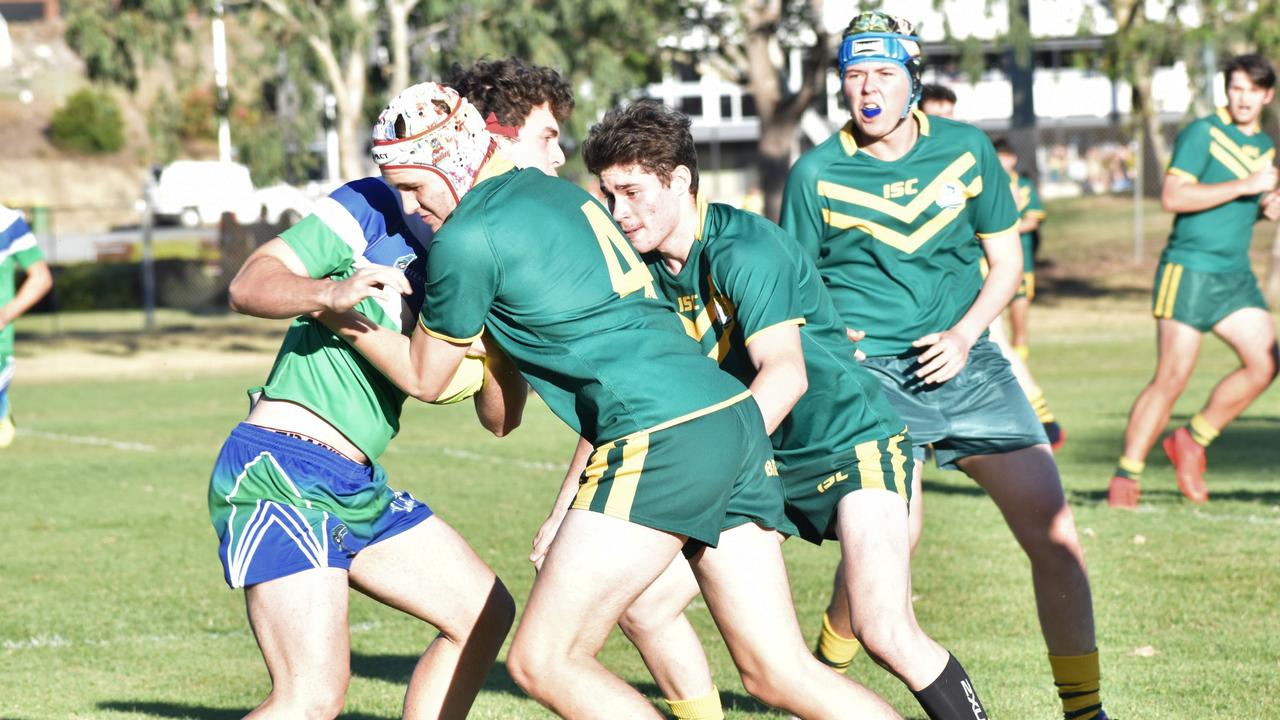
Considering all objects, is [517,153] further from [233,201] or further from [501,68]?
[233,201]

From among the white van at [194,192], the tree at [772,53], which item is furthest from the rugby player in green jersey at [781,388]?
the white van at [194,192]

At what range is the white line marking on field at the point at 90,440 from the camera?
1446cm

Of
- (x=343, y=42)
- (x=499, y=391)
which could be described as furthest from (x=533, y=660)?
(x=343, y=42)

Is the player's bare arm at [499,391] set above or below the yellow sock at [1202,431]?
above

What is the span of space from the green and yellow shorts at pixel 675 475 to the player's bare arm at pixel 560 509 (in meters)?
0.23

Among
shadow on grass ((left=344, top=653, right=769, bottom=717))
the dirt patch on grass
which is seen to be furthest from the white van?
shadow on grass ((left=344, top=653, right=769, bottom=717))

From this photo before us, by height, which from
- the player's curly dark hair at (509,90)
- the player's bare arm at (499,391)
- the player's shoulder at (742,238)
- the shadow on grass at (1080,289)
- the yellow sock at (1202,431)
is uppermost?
the player's curly dark hair at (509,90)

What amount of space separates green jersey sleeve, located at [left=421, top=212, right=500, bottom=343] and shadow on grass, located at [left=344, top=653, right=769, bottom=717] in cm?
235

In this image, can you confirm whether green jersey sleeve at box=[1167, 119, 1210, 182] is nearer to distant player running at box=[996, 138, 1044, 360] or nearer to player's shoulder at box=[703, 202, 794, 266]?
distant player running at box=[996, 138, 1044, 360]

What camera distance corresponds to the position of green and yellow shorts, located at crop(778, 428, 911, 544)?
4.63 meters

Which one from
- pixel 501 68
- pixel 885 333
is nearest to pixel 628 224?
pixel 501 68

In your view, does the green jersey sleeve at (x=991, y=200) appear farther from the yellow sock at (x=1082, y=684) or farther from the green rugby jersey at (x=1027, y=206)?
the green rugby jersey at (x=1027, y=206)

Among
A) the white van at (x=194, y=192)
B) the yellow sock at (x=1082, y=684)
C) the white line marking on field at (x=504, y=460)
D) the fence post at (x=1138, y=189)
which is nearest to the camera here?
the yellow sock at (x=1082, y=684)

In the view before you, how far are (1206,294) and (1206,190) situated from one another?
1.86 ft
